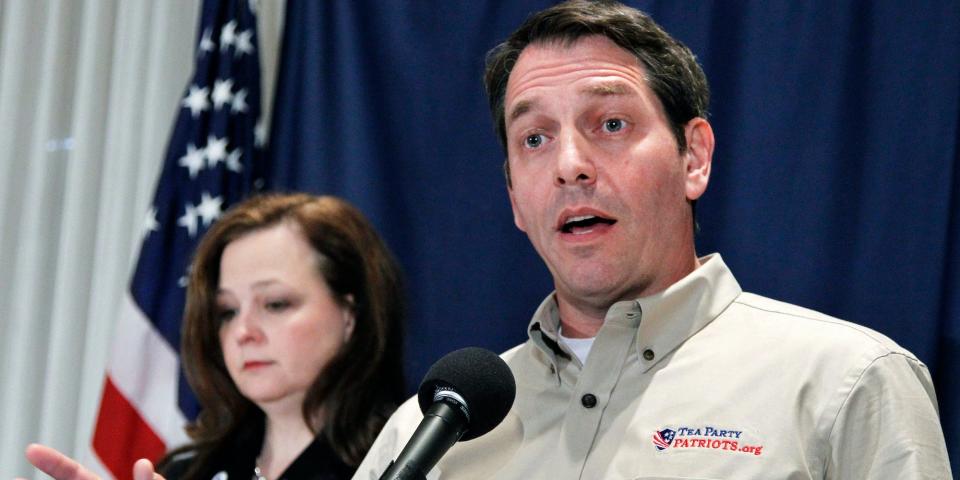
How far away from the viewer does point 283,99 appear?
372 cm

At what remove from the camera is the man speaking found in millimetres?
1789

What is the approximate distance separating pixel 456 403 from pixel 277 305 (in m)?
1.54

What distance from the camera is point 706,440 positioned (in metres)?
1.85

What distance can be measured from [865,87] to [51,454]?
2.04m

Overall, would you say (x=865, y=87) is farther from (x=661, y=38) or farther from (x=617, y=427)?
(x=617, y=427)

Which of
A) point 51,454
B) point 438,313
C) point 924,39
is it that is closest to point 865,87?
point 924,39

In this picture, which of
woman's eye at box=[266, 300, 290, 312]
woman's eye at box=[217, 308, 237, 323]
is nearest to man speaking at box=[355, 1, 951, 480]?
woman's eye at box=[266, 300, 290, 312]

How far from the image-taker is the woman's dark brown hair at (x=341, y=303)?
3.02 meters

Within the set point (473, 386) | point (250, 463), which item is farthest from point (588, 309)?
point (250, 463)

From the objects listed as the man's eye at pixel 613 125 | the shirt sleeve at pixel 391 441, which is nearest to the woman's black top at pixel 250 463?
the shirt sleeve at pixel 391 441

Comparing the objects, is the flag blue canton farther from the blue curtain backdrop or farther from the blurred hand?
the blurred hand

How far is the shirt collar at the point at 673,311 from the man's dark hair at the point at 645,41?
10.1 inches

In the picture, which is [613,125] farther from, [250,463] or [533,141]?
[250,463]

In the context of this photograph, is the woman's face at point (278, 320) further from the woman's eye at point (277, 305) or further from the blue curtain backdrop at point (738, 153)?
the blue curtain backdrop at point (738, 153)
